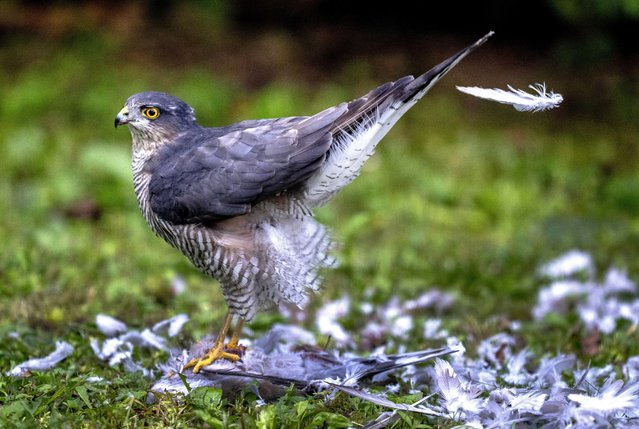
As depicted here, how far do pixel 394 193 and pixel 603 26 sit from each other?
8.35 ft

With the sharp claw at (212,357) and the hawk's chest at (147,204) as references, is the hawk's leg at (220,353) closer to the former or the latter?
the sharp claw at (212,357)

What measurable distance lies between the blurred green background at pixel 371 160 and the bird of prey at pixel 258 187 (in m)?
1.22

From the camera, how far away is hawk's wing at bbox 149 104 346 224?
3.94 meters

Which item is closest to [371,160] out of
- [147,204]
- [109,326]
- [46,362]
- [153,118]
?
[109,326]

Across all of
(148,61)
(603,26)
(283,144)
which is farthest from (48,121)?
(283,144)

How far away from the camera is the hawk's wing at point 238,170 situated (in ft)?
12.9

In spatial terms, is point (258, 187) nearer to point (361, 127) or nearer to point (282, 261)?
point (282, 261)

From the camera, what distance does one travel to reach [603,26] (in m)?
8.78

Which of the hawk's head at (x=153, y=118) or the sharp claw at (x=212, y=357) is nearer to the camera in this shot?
the sharp claw at (x=212, y=357)

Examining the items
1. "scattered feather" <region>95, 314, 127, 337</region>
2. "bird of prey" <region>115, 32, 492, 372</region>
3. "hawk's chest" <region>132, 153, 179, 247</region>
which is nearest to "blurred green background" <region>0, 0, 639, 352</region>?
"scattered feather" <region>95, 314, 127, 337</region>

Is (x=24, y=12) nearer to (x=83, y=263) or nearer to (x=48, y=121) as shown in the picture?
(x=48, y=121)

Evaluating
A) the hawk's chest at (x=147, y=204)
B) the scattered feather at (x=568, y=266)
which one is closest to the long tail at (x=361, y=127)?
→ the hawk's chest at (x=147, y=204)

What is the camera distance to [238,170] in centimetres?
396

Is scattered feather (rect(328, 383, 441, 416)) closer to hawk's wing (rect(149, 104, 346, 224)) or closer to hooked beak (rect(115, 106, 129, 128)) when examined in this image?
hawk's wing (rect(149, 104, 346, 224))
